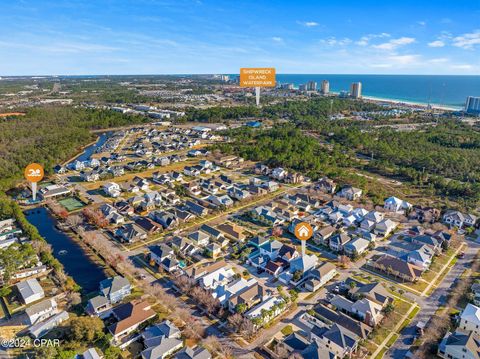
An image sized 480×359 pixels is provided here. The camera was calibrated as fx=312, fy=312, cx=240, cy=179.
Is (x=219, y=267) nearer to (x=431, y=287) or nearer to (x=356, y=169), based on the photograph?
(x=431, y=287)

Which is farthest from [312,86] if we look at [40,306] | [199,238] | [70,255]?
[40,306]

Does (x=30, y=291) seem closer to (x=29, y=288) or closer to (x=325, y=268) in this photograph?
(x=29, y=288)

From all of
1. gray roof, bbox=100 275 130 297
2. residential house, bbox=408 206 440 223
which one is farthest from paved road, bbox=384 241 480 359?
gray roof, bbox=100 275 130 297

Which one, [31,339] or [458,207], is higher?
[458,207]

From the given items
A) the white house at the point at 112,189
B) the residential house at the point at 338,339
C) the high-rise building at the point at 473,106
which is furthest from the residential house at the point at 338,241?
the high-rise building at the point at 473,106

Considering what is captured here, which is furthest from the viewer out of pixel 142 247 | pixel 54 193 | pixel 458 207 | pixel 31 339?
pixel 54 193

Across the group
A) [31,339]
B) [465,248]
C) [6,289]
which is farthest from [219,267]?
[465,248]
